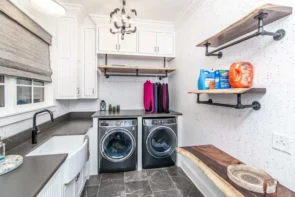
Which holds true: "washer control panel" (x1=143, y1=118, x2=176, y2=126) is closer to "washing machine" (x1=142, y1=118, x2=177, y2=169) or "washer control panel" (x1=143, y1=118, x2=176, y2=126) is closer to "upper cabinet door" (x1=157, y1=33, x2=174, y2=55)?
"washing machine" (x1=142, y1=118, x2=177, y2=169)

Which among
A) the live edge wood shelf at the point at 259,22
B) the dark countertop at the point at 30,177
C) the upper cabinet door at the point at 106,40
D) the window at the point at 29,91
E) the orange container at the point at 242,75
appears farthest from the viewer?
the upper cabinet door at the point at 106,40

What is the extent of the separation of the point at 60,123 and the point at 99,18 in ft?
6.53

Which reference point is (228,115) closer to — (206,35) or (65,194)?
(206,35)

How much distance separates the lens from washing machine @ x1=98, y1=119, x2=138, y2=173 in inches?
95.8

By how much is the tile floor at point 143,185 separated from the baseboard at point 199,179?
7 centimetres

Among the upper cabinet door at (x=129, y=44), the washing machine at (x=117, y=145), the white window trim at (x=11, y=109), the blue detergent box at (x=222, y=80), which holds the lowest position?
the washing machine at (x=117, y=145)

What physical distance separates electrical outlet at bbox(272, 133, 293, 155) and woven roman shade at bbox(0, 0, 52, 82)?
2307 millimetres

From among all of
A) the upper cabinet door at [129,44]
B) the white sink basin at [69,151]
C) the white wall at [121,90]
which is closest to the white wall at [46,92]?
the white sink basin at [69,151]

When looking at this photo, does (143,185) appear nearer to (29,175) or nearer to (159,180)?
(159,180)

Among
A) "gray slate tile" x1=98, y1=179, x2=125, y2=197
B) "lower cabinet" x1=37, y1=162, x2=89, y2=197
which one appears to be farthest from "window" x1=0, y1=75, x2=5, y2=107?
"gray slate tile" x1=98, y1=179, x2=125, y2=197

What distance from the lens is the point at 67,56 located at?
249 centimetres

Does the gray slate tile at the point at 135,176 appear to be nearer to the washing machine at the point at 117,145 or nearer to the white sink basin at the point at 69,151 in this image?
the washing machine at the point at 117,145

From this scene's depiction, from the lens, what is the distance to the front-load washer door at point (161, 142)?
103 inches

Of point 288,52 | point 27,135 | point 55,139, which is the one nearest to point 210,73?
point 288,52
